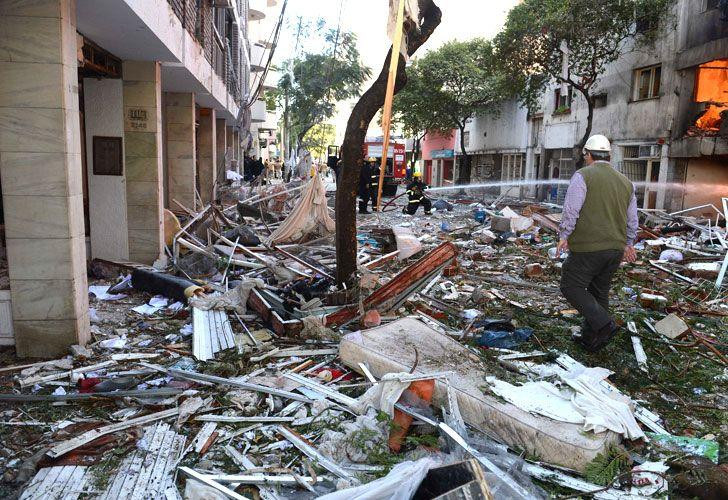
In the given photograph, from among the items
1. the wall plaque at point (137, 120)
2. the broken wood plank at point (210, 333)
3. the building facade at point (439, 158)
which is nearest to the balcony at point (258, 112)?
the building facade at point (439, 158)

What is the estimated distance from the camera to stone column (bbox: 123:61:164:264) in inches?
361

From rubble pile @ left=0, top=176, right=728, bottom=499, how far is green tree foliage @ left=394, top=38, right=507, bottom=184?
2913cm

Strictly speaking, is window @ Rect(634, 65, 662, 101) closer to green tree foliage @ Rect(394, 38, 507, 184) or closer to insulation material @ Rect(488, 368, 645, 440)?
green tree foliage @ Rect(394, 38, 507, 184)

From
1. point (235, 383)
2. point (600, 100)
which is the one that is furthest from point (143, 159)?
point (600, 100)

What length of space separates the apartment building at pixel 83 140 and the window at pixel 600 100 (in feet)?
55.5

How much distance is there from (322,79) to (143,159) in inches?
1091

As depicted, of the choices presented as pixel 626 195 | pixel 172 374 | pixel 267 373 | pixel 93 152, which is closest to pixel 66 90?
pixel 172 374

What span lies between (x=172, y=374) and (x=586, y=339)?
3.75 metres

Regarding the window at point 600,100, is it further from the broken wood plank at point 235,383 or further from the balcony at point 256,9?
the broken wood plank at point 235,383

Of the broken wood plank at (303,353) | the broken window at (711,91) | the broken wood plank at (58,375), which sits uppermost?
the broken window at (711,91)

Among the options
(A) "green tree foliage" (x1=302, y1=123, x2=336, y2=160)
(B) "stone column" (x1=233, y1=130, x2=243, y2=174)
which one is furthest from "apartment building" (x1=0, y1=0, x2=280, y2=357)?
(A) "green tree foliage" (x1=302, y1=123, x2=336, y2=160)

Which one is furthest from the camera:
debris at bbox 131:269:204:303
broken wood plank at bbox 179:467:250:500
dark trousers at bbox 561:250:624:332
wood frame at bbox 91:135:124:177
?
wood frame at bbox 91:135:124:177

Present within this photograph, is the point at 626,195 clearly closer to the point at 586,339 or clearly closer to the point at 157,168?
the point at 586,339

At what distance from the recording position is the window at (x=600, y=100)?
2472cm
